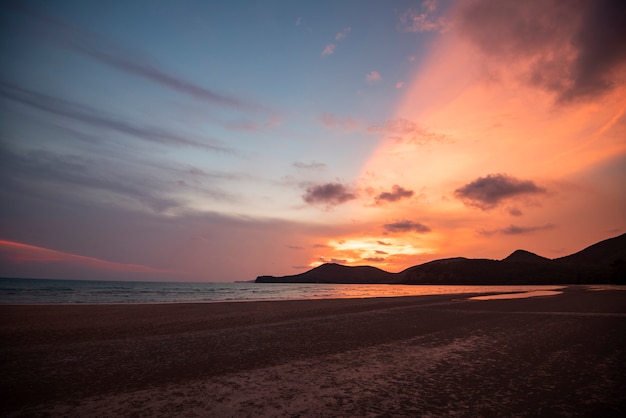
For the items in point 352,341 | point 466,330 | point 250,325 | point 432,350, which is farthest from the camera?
point 250,325

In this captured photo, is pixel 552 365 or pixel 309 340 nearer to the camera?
pixel 552 365

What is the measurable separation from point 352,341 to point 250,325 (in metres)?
7.12

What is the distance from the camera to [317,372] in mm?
8172

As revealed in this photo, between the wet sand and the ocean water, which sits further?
the ocean water

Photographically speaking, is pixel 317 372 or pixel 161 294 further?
pixel 161 294

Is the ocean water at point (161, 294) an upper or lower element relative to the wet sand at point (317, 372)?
lower

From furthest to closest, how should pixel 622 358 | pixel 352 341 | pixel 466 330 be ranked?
pixel 466 330 → pixel 352 341 → pixel 622 358

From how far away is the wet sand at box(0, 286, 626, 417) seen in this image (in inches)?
229

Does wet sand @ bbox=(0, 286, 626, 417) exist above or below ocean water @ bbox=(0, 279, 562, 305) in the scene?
above

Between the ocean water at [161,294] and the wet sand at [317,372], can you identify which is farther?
the ocean water at [161,294]

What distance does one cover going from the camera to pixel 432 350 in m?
10.7

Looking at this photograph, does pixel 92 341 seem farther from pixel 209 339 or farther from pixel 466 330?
pixel 466 330

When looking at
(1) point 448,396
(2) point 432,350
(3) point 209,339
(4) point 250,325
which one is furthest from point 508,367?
(4) point 250,325

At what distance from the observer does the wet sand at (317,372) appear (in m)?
5.81
